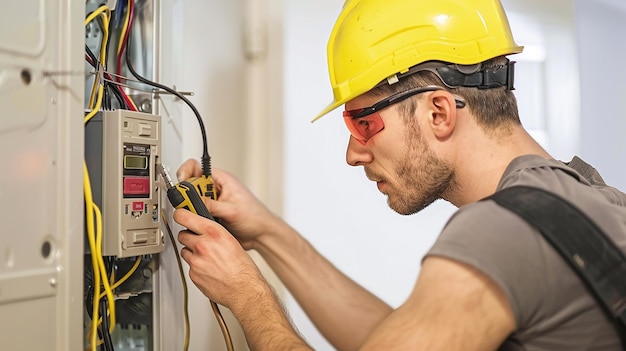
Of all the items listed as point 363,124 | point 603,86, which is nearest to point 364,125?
point 363,124

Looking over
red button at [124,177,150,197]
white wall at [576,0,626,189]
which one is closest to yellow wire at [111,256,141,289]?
red button at [124,177,150,197]

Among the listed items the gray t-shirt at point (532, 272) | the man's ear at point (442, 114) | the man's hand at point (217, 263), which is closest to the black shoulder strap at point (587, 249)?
the gray t-shirt at point (532, 272)

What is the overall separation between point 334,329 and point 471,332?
640 millimetres

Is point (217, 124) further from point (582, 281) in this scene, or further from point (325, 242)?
point (582, 281)

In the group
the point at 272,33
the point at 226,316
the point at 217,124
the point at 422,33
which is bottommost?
the point at 226,316

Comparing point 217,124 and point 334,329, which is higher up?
point 217,124

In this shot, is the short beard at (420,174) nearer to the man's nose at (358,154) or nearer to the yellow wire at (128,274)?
the man's nose at (358,154)

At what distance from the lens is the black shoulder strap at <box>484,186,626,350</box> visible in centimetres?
77

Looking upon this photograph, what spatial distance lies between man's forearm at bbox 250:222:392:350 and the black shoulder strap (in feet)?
2.06

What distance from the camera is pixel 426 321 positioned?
0.76m

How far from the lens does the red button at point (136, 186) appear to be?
3.49ft

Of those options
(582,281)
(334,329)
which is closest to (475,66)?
(582,281)

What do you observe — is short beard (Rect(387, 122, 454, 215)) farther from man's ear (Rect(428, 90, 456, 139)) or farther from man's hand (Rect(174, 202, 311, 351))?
man's hand (Rect(174, 202, 311, 351))

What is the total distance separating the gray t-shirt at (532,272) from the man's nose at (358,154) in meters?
0.36
